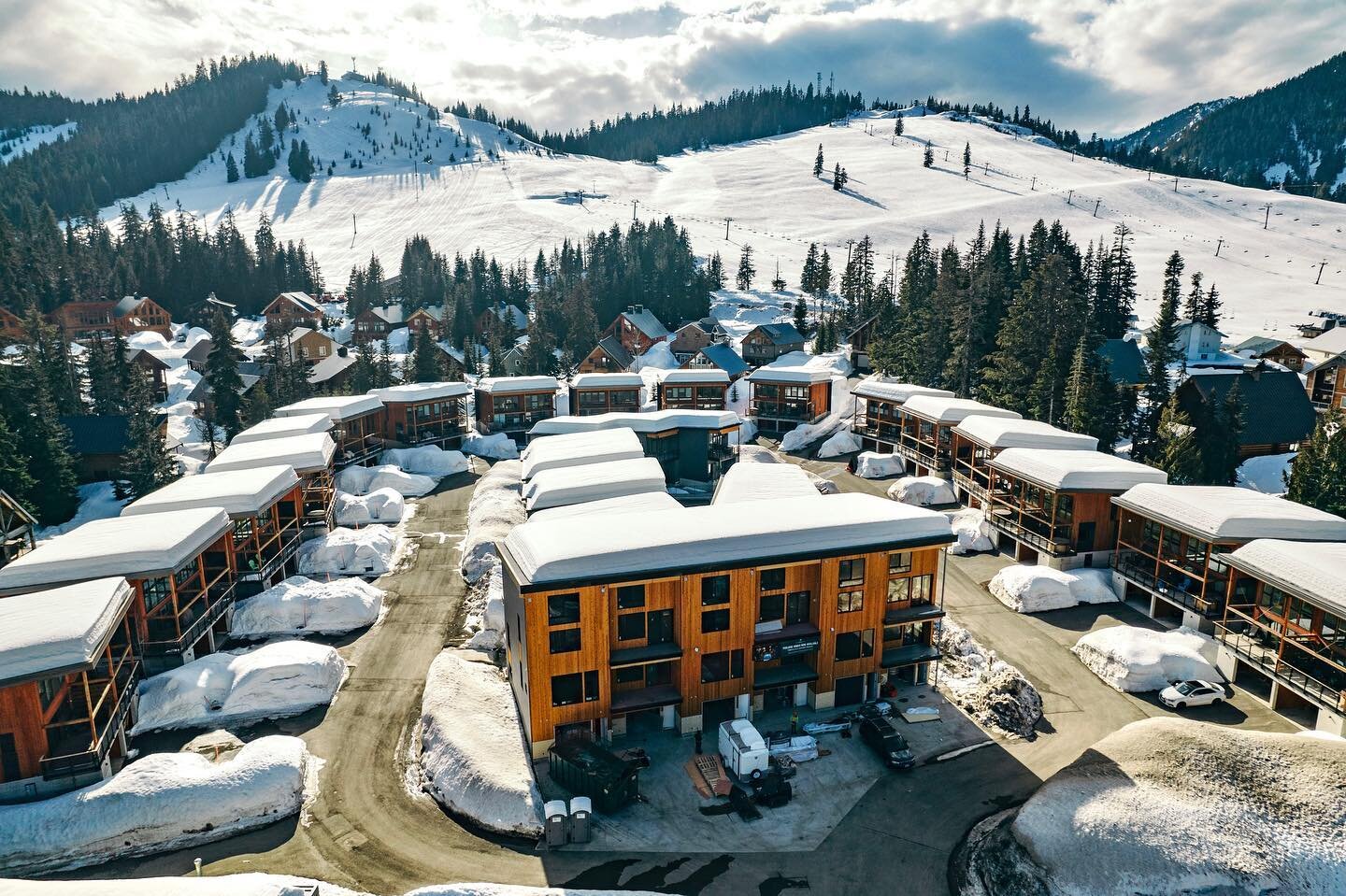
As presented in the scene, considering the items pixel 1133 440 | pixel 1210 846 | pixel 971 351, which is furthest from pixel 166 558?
pixel 971 351

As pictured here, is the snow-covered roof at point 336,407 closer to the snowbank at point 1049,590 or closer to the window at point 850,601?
the window at point 850,601

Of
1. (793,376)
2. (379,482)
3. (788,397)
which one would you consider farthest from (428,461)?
(793,376)

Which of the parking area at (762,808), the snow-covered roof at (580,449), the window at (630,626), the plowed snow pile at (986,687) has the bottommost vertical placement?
the parking area at (762,808)

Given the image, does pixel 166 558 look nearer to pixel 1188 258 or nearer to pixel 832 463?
pixel 832 463

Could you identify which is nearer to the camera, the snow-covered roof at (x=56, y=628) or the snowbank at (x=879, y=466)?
the snow-covered roof at (x=56, y=628)

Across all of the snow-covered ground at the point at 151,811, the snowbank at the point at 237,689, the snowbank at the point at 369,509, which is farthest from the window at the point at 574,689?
the snowbank at the point at 369,509

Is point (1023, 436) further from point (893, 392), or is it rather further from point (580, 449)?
point (580, 449)

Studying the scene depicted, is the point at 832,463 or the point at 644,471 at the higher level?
the point at 644,471
